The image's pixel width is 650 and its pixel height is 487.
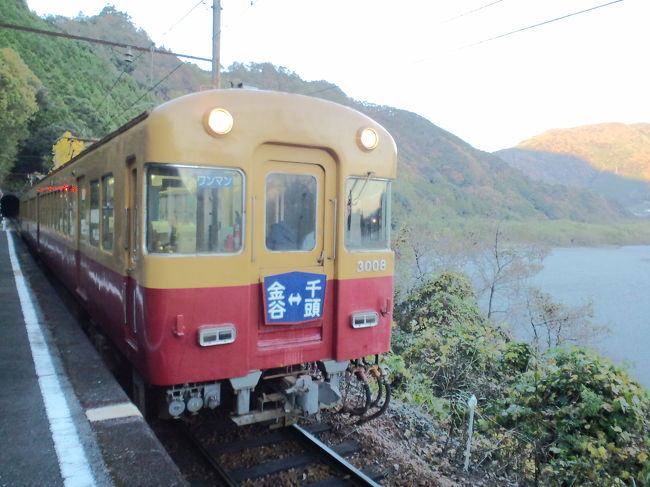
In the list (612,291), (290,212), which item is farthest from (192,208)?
(612,291)

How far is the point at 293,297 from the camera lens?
175 inches

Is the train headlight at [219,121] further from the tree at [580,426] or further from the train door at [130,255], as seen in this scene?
the tree at [580,426]

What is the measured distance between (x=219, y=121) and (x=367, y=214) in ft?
5.42

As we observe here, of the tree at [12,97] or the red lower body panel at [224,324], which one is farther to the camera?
the tree at [12,97]

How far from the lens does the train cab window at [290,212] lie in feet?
14.3

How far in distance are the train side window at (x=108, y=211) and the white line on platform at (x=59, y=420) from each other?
135cm

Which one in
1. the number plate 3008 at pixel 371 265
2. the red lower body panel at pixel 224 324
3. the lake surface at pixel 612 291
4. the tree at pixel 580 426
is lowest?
the lake surface at pixel 612 291

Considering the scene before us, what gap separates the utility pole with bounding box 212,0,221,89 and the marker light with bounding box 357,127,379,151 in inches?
287

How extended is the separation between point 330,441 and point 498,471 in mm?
1839

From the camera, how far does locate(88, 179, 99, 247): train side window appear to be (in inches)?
225

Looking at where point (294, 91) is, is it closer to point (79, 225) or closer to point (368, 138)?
point (79, 225)

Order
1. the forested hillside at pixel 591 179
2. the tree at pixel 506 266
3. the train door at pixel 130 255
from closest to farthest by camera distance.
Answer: the train door at pixel 130 255, the tree at pixel 506 266, the forested hillside at pixel 591 179

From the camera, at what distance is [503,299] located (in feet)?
97.3

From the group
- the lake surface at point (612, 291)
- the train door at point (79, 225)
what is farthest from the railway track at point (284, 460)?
the lake surface at point (612, 291)
